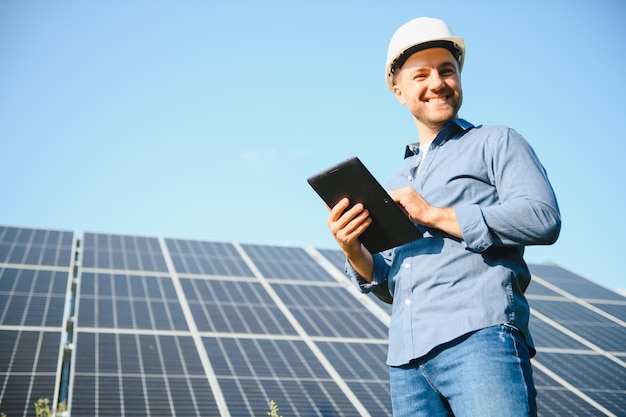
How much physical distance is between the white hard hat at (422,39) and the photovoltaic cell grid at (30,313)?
7.36 meters

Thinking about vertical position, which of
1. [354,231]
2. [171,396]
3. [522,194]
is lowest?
[171,396]

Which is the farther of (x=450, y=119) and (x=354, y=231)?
(x=450, y=119)

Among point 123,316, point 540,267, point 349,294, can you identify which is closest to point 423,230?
point 123,316

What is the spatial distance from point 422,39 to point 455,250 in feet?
2.73

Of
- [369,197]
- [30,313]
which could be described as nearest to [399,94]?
[369,197]

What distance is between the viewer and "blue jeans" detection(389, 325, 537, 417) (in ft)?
6.54

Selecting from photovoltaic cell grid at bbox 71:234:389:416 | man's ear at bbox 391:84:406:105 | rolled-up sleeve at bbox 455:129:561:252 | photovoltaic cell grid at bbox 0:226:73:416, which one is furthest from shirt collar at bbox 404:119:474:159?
photovoltaic cell grid at bbox 0:226:73:416

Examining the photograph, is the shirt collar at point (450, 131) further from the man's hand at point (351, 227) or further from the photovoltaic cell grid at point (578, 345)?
the photovoltaic cell grid at point (578, 345)

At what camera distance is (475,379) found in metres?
2.05

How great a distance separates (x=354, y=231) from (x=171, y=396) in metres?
7.24

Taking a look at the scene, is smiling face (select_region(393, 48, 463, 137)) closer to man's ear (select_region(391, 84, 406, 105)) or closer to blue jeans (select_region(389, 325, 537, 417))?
man's ear (select_region(391, 84, 406, 105))

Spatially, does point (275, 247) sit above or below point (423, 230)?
below

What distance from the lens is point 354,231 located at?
2443mm

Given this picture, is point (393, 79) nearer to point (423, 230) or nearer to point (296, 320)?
point (423, 230)
